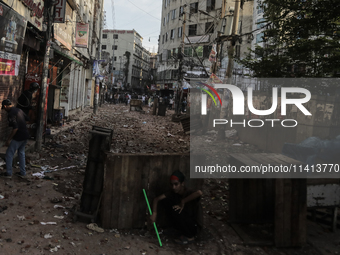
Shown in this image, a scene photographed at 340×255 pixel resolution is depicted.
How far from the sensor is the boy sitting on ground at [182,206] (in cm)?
458

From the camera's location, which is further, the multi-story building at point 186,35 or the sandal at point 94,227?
the multi-story building at point 186,35

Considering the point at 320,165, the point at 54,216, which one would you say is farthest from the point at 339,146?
the point at 54,216

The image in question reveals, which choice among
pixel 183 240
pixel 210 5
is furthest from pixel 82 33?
pixel 210 5

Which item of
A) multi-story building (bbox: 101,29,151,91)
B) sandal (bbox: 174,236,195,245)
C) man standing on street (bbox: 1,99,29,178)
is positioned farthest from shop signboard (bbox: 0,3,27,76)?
multi-story building (bbox: 101,29,151,91)

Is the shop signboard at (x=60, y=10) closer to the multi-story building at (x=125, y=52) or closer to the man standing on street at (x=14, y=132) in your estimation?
the man standing on street at (x=14, y=132)

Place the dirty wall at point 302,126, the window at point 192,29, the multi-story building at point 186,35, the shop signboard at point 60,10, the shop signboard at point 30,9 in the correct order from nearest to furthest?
the shop signboard at point 30,9 < the dirty wall at point 302,126 < the shop signboard at point 60,10 < the multi-story building at point 186,35 < the window at point 192,29

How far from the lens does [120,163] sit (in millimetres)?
4664

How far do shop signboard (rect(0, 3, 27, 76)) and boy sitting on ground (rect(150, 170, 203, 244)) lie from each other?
5238mm

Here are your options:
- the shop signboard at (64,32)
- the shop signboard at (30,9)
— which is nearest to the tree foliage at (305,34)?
the shop signboard at (30,9)

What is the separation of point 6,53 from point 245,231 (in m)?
6.56

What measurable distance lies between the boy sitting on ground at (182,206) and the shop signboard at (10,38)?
5.24 meters

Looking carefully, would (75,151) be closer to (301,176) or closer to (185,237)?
(185,237)

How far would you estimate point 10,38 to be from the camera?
24.1 ft

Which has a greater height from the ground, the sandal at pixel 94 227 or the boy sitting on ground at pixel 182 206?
the boy sitting on ground at pixel 182 206
